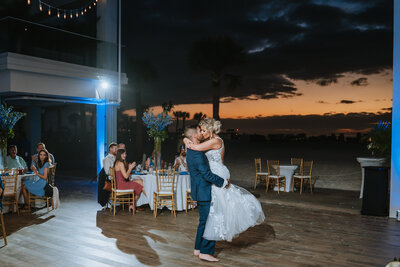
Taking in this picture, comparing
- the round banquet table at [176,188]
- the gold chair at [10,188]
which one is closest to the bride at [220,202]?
the round banquet table at [176,188]

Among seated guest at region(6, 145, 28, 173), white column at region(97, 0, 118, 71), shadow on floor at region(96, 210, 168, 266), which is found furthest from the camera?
white column at region(97, 0, 118, 71)

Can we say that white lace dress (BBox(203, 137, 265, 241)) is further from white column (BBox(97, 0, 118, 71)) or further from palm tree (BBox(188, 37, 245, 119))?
palm tree (BBox(188, 37, 245, 119))

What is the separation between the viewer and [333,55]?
55.1ft

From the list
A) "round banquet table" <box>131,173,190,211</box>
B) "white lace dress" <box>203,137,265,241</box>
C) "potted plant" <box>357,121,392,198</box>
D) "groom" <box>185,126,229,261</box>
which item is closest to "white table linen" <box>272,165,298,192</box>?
"potted plant" <box>357,121,392,198</box>

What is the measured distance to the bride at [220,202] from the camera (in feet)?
13.6

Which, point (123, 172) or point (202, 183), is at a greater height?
point (202, 183)

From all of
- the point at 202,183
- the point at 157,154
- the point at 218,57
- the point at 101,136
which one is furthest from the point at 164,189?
the point at 218,57

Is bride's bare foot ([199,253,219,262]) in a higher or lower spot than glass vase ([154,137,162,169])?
lower

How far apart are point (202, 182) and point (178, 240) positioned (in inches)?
58.4

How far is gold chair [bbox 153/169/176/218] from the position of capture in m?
6.73

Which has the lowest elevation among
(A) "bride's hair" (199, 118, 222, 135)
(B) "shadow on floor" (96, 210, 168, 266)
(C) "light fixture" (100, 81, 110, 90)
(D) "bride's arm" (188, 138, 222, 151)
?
(B) "shadow on floor" (96, 210, 168, 266)

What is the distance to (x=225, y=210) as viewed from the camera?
14.2ft

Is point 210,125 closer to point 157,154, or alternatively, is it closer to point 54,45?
point 157,154

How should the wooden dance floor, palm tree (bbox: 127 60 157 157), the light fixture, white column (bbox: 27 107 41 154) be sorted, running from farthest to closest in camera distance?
palm tree (bbox: 127 60 157 157), white column (bbox: 27 107 41 154), the light fixture, the wooden dance floor
